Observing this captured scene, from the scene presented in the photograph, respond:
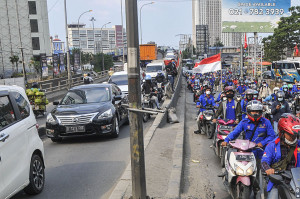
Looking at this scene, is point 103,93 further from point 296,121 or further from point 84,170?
point 296,121

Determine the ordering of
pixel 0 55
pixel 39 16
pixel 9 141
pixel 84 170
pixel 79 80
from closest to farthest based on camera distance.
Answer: pixel 9 141, pixel 84 170, pixel 79 80, pixel 0 55, pixel 39 16

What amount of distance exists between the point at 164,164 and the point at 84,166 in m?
1.67

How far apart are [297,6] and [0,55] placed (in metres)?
38.3

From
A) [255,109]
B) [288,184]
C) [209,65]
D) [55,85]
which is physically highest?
[209,65]

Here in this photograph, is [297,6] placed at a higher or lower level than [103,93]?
higher

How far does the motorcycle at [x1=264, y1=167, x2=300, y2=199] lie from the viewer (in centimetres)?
327

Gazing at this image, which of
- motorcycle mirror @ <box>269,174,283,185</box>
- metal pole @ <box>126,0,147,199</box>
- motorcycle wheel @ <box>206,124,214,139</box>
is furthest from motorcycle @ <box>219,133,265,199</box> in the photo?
motorcycle wheel @ <box>206,124,214,139</box>

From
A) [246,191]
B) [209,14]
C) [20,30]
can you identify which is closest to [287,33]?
[20,30]

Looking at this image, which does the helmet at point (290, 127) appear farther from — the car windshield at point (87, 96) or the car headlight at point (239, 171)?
the car windshield at point (87, 96)

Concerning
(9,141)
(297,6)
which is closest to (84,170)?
(9,141)

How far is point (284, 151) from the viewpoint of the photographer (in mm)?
4086

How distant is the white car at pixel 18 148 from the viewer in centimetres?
447

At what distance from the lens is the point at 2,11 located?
4722 centimetres

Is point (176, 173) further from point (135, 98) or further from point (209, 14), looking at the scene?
point (209, 14)
